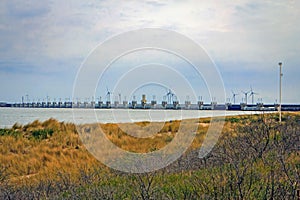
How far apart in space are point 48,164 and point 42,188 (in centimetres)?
664

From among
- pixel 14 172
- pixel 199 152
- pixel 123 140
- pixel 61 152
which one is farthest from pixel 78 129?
pixel 199 152

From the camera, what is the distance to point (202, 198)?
7.31m

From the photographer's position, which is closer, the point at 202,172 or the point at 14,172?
the point at 202,172

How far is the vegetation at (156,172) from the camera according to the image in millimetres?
7852

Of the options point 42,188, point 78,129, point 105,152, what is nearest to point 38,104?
point 78,129

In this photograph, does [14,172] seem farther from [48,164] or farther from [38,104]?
[38,104]

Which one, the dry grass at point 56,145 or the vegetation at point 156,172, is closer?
the vegetation at point 156,172

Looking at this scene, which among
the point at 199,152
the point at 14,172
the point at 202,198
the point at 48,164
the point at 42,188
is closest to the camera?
the point at 202,198

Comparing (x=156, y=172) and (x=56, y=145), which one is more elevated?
(x=156, y=172)

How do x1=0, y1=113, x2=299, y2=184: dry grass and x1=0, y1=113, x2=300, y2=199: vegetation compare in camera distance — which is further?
x1=0, y1=113, x2=299, y2=184: dry grass

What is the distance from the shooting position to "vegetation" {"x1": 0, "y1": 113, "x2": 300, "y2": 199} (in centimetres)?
785

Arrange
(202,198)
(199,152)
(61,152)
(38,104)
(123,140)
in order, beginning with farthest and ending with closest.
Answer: (38,104)
(123,140)
(61,152)
(199,152)
(202,198)

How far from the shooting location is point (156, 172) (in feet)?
34.6

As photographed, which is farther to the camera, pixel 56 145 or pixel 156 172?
pixel 56 145
